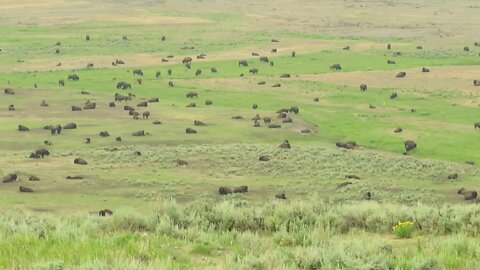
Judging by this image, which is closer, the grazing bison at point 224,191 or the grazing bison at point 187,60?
the grazing bison at point 224,191

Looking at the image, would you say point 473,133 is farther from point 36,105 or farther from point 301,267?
point 301,267

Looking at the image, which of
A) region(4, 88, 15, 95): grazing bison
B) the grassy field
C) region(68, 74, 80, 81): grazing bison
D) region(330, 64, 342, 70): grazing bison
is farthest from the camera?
region(330, 64, 342, 70): grazing bison

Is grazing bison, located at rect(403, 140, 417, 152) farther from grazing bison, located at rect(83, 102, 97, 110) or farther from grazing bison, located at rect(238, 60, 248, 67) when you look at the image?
grazing bison, located at rect(238, 60, 248, 67)

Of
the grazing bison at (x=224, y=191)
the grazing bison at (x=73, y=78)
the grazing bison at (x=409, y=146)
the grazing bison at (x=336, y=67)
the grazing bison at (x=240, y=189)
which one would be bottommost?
the grazing bison at (x=73, y=78)

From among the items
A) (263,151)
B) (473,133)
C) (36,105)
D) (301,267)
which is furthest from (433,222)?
(36,105)

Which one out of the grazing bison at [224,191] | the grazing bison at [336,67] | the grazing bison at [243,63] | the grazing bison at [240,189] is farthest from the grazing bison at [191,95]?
the grazing bison at [224,191]

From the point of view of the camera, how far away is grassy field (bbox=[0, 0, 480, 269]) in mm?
12000

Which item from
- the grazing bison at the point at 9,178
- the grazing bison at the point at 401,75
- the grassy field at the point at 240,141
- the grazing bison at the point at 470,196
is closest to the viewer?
the grassy field at the point at 240,141

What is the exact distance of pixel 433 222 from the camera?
14.5m

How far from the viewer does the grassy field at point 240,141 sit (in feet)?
39.4

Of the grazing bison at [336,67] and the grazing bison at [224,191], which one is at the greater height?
the grazing bison at [224,191]

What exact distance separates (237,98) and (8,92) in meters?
13.4

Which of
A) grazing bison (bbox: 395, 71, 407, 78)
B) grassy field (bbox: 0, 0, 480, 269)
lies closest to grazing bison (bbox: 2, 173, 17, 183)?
grassy field (bbox: 0, 0, 480, 269)

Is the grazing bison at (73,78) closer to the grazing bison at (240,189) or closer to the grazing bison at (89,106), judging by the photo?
the grazing bison at (89,106)
